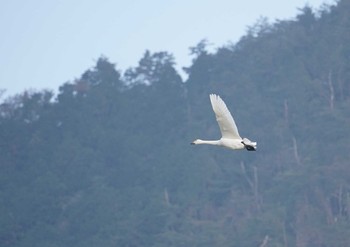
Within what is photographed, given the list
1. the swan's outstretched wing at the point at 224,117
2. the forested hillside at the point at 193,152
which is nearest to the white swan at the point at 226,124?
the swan's outstretched wing at the point at 224,117

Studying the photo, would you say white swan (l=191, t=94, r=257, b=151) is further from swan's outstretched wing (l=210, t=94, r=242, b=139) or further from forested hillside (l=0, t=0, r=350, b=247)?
forested hillside (l=0, t=0, r=350, b=247)

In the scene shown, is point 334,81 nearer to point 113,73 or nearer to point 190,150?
point 190,150

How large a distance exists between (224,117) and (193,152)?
4015 cm

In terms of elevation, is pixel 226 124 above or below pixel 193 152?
below

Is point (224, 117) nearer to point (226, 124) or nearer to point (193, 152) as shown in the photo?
point (226, 124)

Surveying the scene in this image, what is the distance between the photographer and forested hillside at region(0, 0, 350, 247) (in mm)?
56250

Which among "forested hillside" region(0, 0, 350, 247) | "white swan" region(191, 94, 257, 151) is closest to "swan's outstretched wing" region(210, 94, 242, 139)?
"white swan" region(191, 94, 257, 151)

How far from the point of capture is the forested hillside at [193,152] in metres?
56.2

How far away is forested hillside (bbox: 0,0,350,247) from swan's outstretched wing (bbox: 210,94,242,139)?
29329 millimetres

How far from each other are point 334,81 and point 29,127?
15.9 metres

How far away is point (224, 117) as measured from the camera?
21.0 meters

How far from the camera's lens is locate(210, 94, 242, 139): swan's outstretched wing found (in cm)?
2092

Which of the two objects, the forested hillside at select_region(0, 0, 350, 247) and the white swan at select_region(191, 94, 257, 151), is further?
the forested hillside at select_region(0, 0, 350, 247)

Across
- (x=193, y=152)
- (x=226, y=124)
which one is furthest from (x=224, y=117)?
(x=193, y=152)
